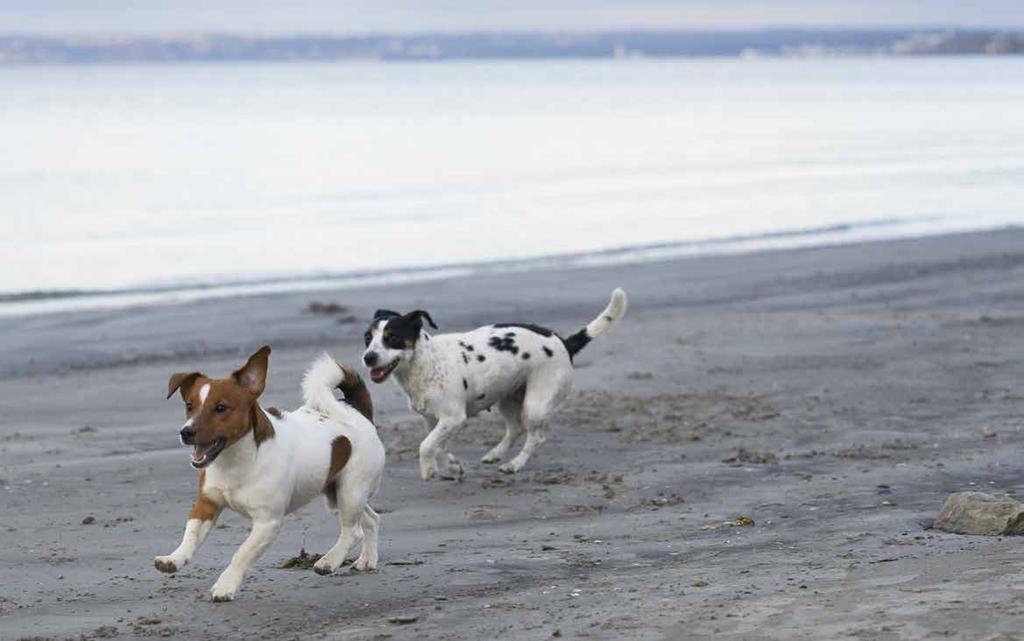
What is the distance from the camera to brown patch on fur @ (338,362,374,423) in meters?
8.18

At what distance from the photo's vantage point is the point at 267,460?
24.0ft

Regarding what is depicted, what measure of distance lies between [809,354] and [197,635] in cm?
914

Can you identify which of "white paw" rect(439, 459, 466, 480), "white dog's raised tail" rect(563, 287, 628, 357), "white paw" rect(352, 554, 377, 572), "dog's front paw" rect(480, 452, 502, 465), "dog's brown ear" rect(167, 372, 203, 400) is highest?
"dog's brown ear" rect(167, 372, 203, 400)

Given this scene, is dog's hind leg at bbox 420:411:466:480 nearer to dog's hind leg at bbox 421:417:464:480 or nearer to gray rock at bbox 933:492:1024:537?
dog's hind leg at bbox 421:417:464:480

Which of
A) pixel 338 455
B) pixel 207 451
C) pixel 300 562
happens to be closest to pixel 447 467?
pixel 300 562

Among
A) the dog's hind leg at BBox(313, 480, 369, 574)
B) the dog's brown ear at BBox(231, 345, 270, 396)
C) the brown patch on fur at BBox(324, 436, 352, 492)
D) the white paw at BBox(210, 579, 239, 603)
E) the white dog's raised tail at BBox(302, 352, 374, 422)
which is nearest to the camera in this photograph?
the dog's brown ear at BBox(231, 345, 270, 396)

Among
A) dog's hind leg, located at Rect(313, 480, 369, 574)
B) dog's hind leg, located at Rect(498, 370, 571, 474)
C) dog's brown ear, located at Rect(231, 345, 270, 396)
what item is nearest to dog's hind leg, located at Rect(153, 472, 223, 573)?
dog's brown ear, located at Rect(231, 345, 270, 396)

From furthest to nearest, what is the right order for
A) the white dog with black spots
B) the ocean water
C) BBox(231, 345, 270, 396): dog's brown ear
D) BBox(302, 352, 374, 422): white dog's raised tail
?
1. the ocean water
2. the white dog with black spots
3. BBox(302, 352, 374, 422): white dog's raised tail
4. BBox(231, 345, 270, 396): dog's brown ear

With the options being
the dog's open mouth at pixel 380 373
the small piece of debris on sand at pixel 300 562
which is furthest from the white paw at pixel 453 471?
the small piece of debris on sand at pixel 300 562

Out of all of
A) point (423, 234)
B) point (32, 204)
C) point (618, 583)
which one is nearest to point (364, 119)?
point (32, 204)

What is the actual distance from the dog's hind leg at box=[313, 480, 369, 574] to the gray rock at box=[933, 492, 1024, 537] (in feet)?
9.89

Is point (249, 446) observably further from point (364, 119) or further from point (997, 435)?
point (364, 119)

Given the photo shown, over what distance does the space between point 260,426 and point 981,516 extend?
12.0ft

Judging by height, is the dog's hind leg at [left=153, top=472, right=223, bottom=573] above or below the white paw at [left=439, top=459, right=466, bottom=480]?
above
